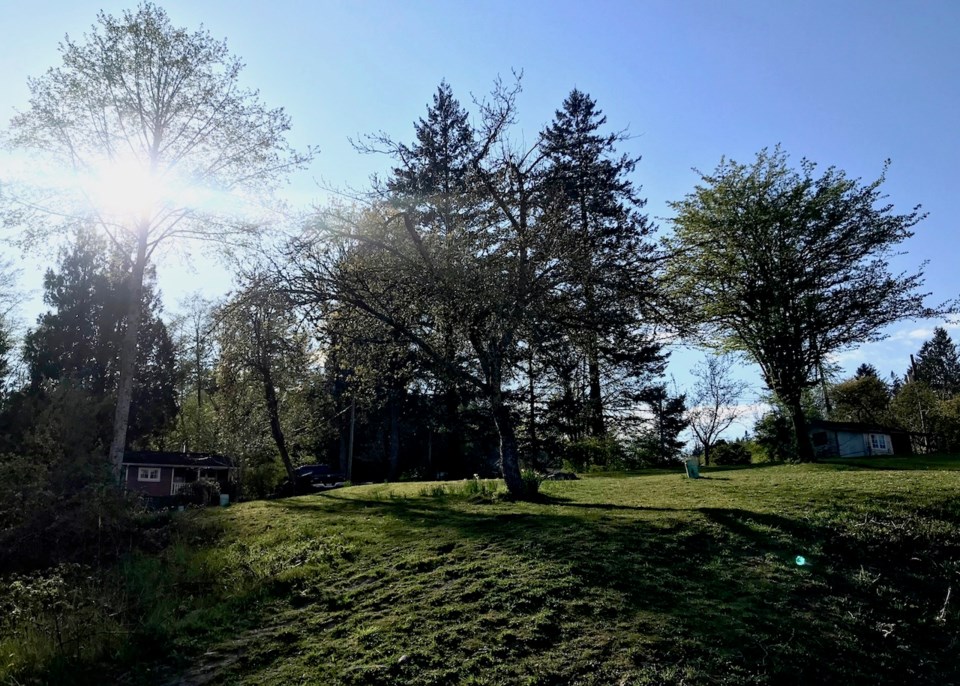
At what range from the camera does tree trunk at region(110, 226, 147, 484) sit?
14.8m

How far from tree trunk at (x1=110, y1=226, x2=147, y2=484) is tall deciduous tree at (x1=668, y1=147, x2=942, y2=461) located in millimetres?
16013

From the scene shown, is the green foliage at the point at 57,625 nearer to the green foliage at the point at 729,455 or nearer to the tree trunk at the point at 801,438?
the tree trunk at the point at 801,438

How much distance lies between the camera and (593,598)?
5449 mm

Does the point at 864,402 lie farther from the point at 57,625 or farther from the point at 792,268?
the point at 57,625

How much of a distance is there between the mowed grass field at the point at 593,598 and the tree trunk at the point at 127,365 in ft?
21.8

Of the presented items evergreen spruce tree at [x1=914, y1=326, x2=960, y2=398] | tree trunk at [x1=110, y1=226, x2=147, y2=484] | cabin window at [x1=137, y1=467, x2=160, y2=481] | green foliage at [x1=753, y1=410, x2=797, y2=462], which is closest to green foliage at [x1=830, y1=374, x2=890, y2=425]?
green foliage at [x1=753, y1=410, x2=797, y2=462]

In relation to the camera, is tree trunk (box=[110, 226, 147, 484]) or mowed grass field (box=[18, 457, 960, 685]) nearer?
mowed grass field (box=[18, 457, 960, 685])

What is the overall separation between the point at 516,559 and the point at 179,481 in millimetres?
38996

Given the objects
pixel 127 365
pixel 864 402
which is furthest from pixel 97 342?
pixel 864 402

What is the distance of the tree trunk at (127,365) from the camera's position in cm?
1477

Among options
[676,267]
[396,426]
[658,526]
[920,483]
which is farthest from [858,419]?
[658,526]

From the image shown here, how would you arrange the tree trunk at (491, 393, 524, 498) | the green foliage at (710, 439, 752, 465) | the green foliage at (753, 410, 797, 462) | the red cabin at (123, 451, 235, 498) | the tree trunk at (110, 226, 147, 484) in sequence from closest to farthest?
the tree trunk at (491, 393, 524, 498) → the tree trunk at (110, 226, 147, 484) → the green foliage at (753, 410, 797, 462) → the red cabin at (123, 451, 235, 498) → the green foliage at (710, 439, 752, 465)

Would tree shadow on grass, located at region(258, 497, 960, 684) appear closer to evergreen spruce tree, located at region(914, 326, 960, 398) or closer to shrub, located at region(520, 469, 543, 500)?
shrub, located at region(520, 469, 543, 500)

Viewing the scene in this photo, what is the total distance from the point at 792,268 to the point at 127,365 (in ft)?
66.2
